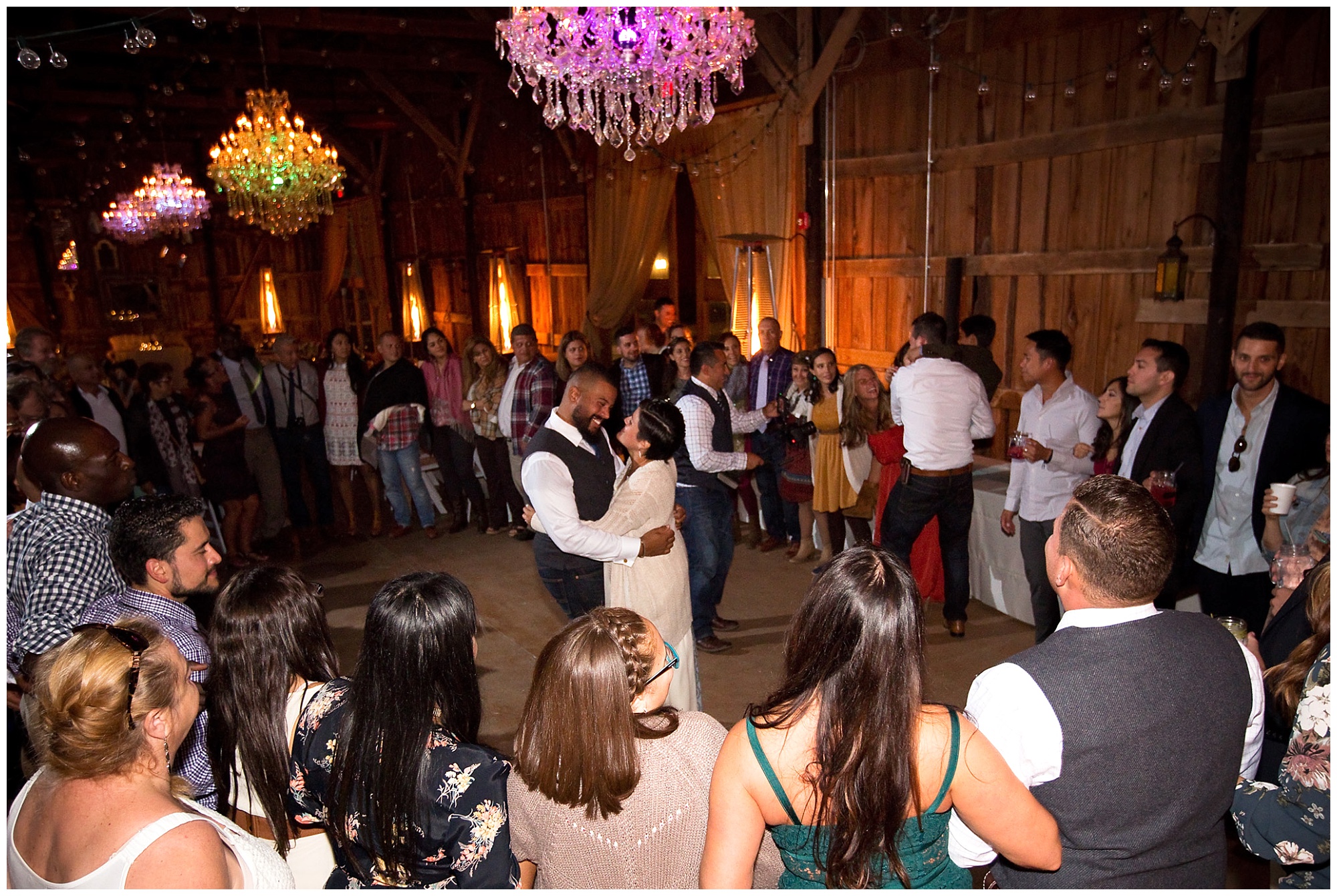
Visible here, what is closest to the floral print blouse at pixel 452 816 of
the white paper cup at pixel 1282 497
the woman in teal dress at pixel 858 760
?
the woman in teal dress at pixel 858 760

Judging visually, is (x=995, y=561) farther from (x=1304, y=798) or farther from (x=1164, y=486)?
(x=1304, y=798)

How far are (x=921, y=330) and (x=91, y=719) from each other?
4024 mm

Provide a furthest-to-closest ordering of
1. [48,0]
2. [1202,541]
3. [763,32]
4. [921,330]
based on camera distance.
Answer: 1. [763,32]
2. [921,330]
3. [1202,541]
4. [48,0]

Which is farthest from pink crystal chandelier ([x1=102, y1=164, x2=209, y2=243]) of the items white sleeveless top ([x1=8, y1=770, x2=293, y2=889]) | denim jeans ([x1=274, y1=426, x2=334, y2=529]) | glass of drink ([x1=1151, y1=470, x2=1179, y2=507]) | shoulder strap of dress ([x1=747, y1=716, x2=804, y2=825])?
shoulder strap of dress ([x1=747, y1=716, x2=804, y2=825])

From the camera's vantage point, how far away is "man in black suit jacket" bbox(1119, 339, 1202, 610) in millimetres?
3285

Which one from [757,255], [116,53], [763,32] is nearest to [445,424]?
[757,255]

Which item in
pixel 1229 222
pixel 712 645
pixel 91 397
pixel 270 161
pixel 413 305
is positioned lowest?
pixel 712 645

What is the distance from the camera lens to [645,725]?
158 centimetres

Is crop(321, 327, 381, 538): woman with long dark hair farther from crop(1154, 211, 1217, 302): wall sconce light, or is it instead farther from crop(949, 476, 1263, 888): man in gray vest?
crop(949, 476, 1263, 888): man in gray vest

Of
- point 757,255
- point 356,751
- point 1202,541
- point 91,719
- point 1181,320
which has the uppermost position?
point 757,255

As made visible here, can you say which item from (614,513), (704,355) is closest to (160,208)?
(704,355)

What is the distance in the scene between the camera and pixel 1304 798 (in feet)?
4.86

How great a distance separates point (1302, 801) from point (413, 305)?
13249 millimetres

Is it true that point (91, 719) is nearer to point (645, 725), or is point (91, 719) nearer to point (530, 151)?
point (645, 725)
